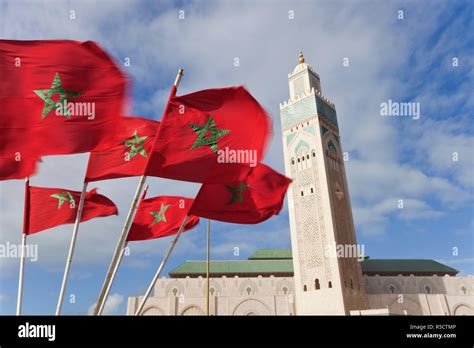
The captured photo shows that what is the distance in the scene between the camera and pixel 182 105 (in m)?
8.40

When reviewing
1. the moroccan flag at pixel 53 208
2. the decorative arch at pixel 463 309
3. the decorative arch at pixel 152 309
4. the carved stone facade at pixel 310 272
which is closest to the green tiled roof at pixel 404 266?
the carved stone facade at pixel 310 272

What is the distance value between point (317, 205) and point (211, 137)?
106 feet

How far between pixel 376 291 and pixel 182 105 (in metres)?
48.3

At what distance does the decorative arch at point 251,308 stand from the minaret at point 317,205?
3.76 metres

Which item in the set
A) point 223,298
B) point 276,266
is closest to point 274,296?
point 223,298

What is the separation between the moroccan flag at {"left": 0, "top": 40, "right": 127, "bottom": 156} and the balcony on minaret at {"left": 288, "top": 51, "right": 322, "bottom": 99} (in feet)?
127

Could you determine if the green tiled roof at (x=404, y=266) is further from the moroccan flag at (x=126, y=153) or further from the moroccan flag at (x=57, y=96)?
the moroccan flag at (x=57, y=96)

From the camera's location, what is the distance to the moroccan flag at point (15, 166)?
7367 millimetres

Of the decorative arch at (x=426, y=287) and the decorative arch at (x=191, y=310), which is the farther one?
the decorative arch at (x=426, y=287)
